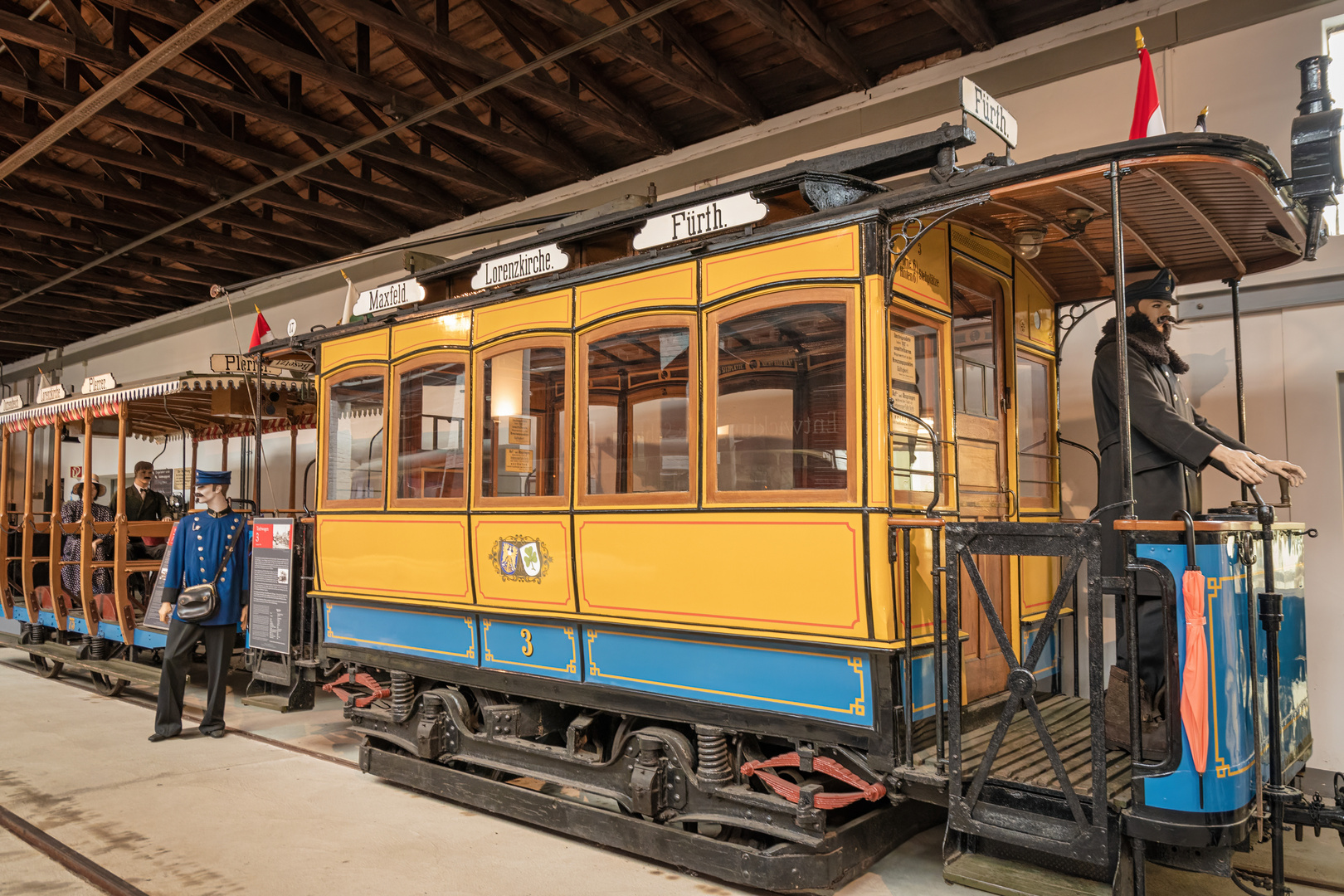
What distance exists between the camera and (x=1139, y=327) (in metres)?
4.05

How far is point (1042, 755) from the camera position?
11.9ft

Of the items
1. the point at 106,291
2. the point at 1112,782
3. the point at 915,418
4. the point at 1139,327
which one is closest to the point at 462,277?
the point at 915,418

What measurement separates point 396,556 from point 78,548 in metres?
6.16

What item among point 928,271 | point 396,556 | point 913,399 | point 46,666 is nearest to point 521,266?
point 396,556

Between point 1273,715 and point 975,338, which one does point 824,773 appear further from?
point 975,338

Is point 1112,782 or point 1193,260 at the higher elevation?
point 1193,260

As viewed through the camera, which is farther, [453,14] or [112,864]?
[453,14]

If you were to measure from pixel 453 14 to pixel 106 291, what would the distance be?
10438 millimetres

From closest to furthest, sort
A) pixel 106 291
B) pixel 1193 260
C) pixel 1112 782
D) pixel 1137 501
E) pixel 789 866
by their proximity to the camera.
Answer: pixel 1112 782 → pixel 789 866 → pixel 1137 501 → pixel 1193 260 → pixel 106 291

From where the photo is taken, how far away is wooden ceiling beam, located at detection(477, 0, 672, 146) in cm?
697

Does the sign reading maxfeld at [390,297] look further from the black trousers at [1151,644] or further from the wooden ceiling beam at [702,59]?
the black trousers at [1151,644]

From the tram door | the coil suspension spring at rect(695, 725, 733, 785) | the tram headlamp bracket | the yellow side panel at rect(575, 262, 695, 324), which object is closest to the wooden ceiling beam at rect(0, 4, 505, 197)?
the yellow side panel at rect(575, 262, 695, 324)

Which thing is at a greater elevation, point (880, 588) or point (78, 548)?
point (880, 588)

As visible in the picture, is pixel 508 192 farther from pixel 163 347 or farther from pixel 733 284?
pixel 163 347
